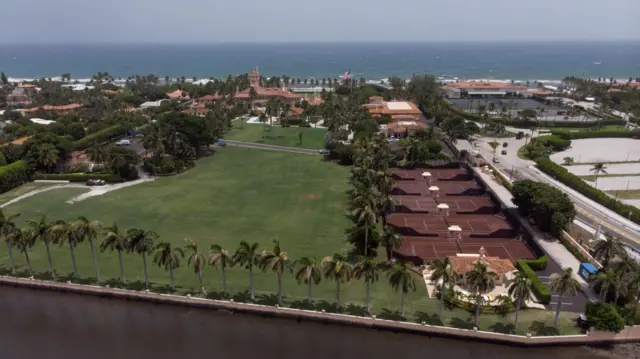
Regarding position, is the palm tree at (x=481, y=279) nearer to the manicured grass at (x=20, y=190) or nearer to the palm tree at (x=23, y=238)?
the palm tree at (x=23, y=238)

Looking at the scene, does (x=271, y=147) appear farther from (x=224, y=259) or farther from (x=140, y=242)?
(x=224, y=259)

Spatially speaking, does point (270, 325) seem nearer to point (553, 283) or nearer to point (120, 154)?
point (553, 283)

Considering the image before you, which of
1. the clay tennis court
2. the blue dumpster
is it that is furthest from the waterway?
the clay tennis court

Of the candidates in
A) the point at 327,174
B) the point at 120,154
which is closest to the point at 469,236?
the point at 327,174

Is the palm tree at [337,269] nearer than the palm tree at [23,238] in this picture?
Yes

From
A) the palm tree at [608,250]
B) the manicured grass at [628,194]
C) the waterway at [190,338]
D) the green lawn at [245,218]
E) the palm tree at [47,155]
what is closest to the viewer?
the waterway at [190,338]

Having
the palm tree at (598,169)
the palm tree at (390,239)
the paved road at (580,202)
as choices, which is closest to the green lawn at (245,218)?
the palm tree at (390,239)

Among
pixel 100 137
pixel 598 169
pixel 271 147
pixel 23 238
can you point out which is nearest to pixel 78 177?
pixel 100 137
